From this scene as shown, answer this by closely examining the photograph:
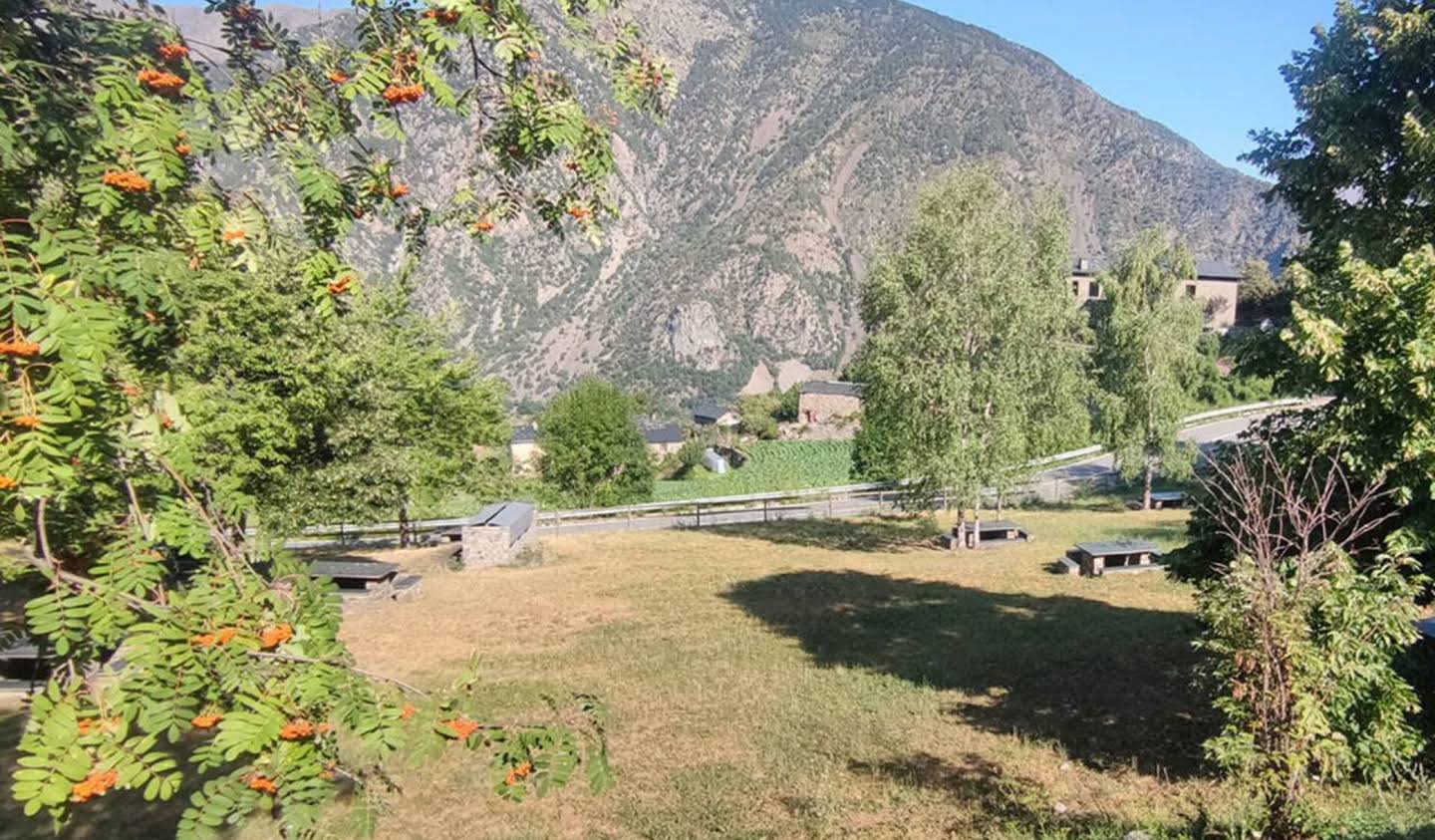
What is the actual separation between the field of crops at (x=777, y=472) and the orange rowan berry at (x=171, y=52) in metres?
47.4

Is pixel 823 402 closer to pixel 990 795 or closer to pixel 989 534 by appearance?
pixel 989 534

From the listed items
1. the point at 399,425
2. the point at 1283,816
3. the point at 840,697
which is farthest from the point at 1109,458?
the point at 1283,816

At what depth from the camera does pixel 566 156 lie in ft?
Result: 12.3

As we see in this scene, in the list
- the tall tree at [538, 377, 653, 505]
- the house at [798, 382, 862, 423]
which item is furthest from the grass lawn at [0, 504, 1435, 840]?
the house at [798, 382, 862, 423]

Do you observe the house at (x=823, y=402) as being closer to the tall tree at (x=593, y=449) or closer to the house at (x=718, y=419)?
the house at (x=718, y=419)

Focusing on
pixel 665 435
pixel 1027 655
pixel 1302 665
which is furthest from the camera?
pixel 665 435

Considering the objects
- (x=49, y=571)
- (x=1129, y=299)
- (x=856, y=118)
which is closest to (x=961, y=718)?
(x=49, y=571)

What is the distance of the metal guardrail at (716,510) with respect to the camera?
31.0m

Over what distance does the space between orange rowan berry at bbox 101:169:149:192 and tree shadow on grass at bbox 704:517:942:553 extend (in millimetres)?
24067

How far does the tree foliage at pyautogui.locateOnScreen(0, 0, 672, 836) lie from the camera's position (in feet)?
7.93

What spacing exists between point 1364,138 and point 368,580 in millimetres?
20266

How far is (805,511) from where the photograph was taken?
115 feet

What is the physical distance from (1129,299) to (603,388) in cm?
3200

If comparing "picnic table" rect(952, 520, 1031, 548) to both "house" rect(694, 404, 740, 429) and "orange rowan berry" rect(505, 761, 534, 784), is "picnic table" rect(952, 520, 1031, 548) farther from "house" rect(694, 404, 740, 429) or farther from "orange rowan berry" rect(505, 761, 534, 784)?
"house" rect(694, 404, 740, 429)
